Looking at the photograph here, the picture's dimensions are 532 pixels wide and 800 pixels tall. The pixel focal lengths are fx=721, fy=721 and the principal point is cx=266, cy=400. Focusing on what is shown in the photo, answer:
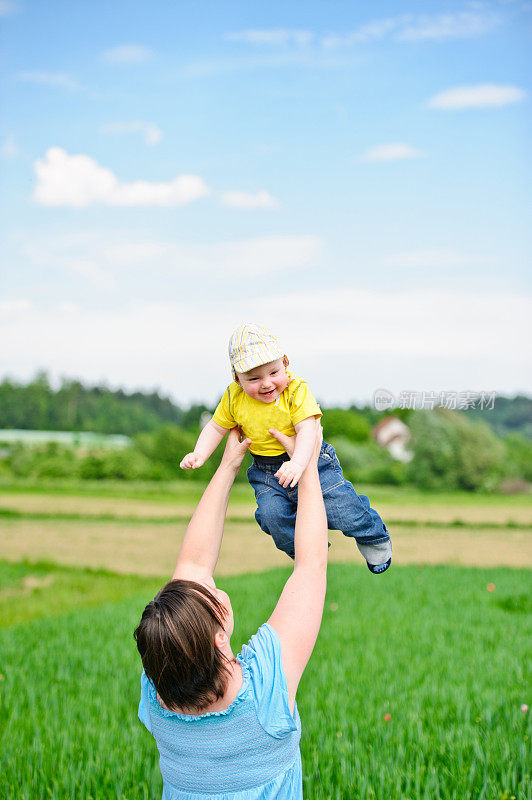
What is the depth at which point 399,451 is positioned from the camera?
94.8 feet

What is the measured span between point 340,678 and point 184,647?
5174 millimetres

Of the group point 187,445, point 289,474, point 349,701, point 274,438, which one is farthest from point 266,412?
point 187,445

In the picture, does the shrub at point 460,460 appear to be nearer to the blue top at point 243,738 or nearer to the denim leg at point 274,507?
the denim leg at point 274,507

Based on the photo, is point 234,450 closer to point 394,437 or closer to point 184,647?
point 184,647

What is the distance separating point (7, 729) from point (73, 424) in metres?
25.4

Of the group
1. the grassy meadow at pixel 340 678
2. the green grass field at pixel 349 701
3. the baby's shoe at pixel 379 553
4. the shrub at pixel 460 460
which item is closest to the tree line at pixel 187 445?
the shrub at pixel 460 460

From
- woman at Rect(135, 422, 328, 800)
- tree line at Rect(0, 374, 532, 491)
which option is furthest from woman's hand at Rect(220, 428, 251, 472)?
tree line at Rect(0, 374, 532, 491)

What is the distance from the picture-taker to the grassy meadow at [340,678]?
175 inches

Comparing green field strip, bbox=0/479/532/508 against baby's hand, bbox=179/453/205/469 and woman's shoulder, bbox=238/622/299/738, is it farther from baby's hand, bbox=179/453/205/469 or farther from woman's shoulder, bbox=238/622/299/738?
woman's shoulder, bbox=238/622/299/738

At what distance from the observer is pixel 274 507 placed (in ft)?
9.30

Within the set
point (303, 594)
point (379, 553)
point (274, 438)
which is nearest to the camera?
point (303, 594)

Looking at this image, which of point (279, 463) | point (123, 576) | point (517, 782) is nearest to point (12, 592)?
point (123, 576)

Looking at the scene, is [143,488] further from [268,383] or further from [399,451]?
[268,383]

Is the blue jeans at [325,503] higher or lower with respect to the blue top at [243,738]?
higher
